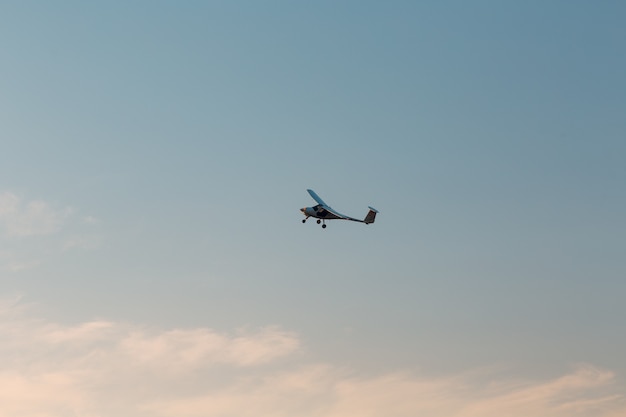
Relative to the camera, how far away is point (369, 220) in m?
189

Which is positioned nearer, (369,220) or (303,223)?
(303,223)

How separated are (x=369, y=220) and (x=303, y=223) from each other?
21.5 meters

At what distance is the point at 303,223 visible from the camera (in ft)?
573
